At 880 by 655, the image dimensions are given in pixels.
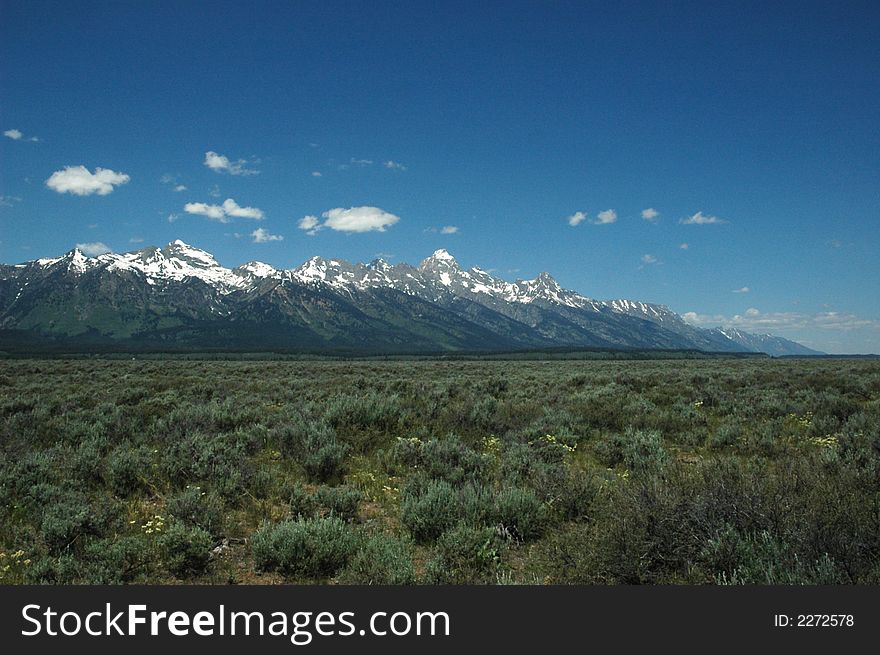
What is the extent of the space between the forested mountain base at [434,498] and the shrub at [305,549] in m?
0.02

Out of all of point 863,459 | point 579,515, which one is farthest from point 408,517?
point 863,459

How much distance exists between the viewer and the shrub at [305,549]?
5.31 m

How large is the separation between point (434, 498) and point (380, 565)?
6.20 feet

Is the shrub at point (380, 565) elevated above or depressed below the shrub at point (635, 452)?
below

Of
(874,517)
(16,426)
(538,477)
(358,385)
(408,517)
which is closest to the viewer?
(874,517)

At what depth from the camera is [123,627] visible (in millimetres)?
3801

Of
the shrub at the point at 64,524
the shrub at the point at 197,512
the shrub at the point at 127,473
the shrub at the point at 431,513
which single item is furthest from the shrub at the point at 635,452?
the shrub at the point at 127,473

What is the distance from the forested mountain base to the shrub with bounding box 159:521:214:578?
0.02 meters

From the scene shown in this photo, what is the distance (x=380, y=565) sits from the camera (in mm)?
4832

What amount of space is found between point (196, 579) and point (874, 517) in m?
7.18

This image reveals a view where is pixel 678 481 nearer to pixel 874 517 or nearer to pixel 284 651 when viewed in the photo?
pixel 874 517

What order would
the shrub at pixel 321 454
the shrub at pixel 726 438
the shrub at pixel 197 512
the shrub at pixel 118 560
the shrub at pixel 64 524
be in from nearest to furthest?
the shrub at pixel 118 560 < the shrub at pixel 64 524 < the shrub at pixel 197 512 < the shrub at pixel 321 454 < the shrub at pixel 726 438

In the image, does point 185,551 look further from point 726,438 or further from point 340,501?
point 726,438

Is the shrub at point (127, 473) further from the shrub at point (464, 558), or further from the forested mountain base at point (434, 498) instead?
the shrub at point (464, 558)
